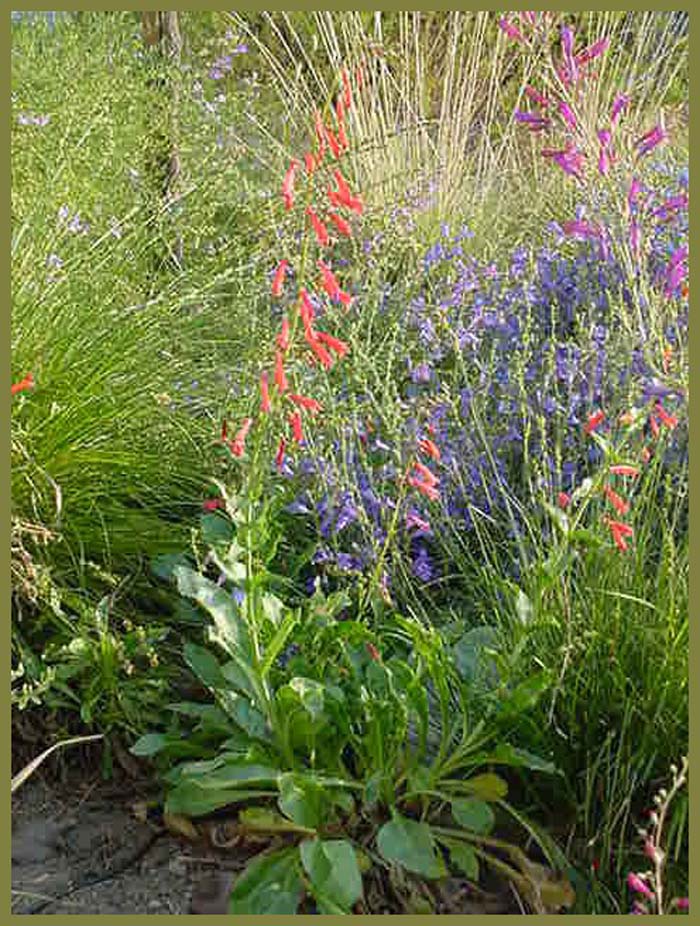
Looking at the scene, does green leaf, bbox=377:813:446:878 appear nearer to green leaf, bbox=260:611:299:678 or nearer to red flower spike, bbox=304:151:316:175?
green leaf, bbox=260:611:299:678

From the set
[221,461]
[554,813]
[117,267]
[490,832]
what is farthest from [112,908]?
[117,267]

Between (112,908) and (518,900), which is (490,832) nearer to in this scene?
(518,900)

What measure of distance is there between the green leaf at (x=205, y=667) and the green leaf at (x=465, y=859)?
20.5 inches

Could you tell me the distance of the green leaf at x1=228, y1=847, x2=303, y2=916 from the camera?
1744 millimetres

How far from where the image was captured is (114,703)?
2.22 meters

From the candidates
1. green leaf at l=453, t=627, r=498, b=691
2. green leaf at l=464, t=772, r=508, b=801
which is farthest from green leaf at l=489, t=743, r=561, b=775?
green leaf at l=453, t=627, r=498, b=691

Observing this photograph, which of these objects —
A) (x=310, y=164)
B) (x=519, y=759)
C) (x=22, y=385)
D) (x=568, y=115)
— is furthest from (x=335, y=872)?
(x=568, y=115)

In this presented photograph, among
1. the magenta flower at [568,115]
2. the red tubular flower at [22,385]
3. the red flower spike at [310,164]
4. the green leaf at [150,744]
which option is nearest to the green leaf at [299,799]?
the green leaf at [150,744]

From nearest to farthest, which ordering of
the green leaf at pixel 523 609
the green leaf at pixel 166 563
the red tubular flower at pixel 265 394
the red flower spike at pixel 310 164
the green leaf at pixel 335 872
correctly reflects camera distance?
the red flower spike at pixel 310 164 → the red tubular flower at pixel 265 394 → the green leaf at pixel 335 872 → the green leaf at pixel 523 609 → the green leaf at pixel 166 563

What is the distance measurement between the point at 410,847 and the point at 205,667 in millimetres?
530

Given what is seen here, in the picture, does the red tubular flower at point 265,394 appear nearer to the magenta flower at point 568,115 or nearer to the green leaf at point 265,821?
the green leaf at point 265,821

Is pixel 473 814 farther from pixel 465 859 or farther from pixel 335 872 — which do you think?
pixel 335 872

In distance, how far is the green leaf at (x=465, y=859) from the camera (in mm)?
1826

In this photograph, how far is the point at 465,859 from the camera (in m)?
1.84
